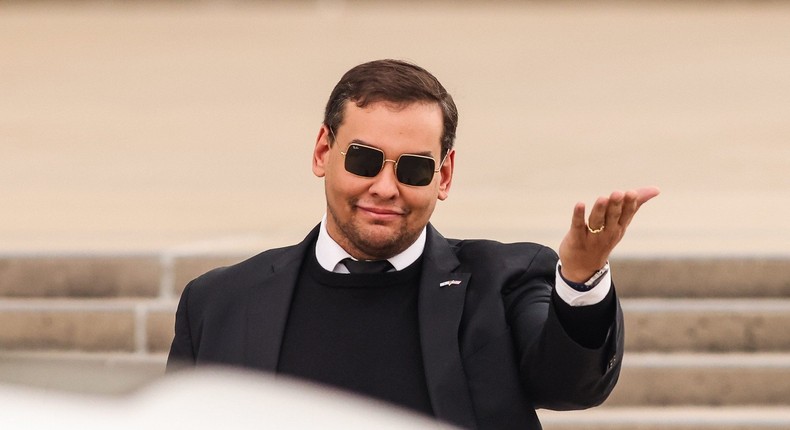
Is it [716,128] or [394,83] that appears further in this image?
[716,128]

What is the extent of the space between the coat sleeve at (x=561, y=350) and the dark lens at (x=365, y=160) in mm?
347

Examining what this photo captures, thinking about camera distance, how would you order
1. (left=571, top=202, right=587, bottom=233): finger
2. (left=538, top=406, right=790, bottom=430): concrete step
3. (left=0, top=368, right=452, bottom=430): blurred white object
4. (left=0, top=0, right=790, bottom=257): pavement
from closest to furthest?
1. (left=0, top=368, right=452, bottom=430): blurred white object
2. (left=571, top=202, right=587, bottom=233): finger
3. (left=538, top=406, right=790, bottom=430): concrete step
4. (left=0, top=0, right=790, bottom=257): pavement

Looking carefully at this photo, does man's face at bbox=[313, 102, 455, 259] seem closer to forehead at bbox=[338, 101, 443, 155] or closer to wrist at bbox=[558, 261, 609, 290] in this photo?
forehead at bbox=[338, 101, 443, 155]

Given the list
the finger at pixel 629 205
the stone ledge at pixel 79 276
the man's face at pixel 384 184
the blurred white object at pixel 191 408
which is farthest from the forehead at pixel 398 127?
the stone ledge at pixel 79 276

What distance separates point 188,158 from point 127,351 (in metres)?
3.02

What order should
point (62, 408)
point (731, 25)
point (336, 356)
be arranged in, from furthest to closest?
point (731, 25), point (336, 356), point (62, 408)

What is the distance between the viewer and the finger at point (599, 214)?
2.29 meters

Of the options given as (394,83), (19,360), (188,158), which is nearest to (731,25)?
(188,158)

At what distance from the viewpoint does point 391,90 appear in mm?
2645

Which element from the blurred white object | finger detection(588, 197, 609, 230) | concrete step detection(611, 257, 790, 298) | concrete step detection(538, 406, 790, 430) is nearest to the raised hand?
finger detection(588, 197, 609, 230)

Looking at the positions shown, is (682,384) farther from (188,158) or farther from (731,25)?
(731,25)

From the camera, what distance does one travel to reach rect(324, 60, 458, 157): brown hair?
2.64 m

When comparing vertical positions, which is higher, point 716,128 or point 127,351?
point 716,128

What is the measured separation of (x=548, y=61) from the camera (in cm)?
1234
